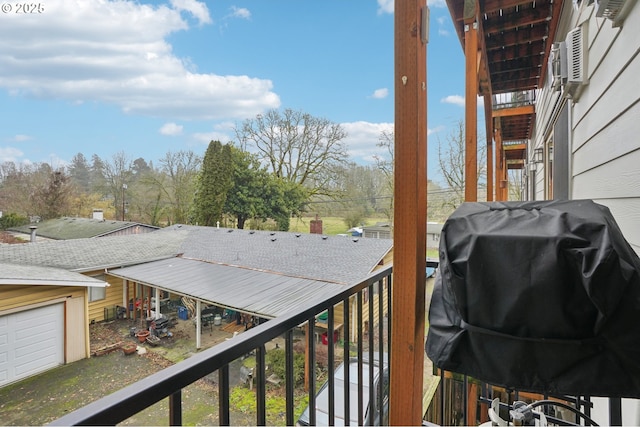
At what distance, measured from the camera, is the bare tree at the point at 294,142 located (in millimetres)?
17625

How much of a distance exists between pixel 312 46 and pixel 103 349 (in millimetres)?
17388

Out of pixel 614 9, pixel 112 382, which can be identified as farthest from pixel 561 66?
pixel 112 382

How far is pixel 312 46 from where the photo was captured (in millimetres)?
18375

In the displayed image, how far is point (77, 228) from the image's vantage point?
1251 cm

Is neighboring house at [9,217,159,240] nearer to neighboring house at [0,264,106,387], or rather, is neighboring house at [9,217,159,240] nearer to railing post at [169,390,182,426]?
neighboring house at [0,264,106,387]

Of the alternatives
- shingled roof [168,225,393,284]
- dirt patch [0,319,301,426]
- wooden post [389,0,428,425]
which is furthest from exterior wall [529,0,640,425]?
shingled roof [168,225,393,284]

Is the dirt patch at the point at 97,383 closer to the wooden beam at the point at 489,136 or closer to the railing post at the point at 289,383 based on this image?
the railing post at the point at 289,383

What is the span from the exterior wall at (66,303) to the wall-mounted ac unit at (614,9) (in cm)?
770

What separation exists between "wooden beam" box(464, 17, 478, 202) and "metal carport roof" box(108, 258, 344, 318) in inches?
137

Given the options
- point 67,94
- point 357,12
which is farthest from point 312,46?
point 67,94

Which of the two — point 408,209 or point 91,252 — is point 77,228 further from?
point 408,209

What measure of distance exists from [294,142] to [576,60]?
16.9 m

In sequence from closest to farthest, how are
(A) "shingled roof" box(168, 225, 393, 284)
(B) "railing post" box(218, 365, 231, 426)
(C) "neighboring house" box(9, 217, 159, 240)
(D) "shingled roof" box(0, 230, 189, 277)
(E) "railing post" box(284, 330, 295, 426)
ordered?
(B) "railing post" box(218, 365, 231, 426) < (E) "railing post" box(284, 330, 295, 426) < (A) "shingled roof" box(168, 225, 393, 284) < (D) "shingled roof" box(0, 230, 189, 277) < (C) "neighboring house" box(9, 217, 159, 240)

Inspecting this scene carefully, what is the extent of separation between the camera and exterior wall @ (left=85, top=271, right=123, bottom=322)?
8227mm
